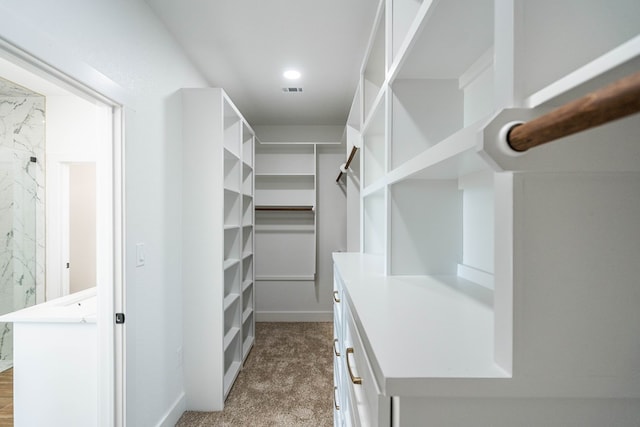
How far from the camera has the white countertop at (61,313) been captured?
67.9 inches

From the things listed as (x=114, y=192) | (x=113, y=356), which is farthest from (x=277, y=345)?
(x=114, y=192)

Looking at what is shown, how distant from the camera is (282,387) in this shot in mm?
2533

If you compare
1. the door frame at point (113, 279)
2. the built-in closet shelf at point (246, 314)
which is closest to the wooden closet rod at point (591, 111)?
the door frame at point (113, 279)

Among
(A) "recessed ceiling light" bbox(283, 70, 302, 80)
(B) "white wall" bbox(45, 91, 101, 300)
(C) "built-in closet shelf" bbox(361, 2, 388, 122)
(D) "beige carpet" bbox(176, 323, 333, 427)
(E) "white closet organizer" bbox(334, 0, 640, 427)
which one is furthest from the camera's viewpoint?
(B) "white wall" bbox(45, 91, 101, 300)

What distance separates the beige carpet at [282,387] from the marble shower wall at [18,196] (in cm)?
226

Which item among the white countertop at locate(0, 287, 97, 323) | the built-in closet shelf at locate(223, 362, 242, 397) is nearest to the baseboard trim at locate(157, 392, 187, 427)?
the built-in closet shelf at locate(223, 362, 242, 397)

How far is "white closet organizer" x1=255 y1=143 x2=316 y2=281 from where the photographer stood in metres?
4.17

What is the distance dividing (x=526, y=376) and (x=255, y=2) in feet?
6.93

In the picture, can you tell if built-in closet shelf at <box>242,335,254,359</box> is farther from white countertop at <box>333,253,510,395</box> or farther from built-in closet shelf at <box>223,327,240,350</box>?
white countertop at <box>333,253,510,395</box>

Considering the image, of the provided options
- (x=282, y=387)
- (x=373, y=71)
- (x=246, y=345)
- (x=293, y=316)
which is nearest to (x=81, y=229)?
(x=246, y=345)

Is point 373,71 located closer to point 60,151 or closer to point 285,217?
point 285,217

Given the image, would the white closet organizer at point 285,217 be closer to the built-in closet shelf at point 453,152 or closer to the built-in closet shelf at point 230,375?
the built-in closet shelf at point 230,375

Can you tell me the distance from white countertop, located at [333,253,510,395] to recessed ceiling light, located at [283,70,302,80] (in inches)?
86.3

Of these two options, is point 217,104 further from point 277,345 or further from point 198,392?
point 277,345
